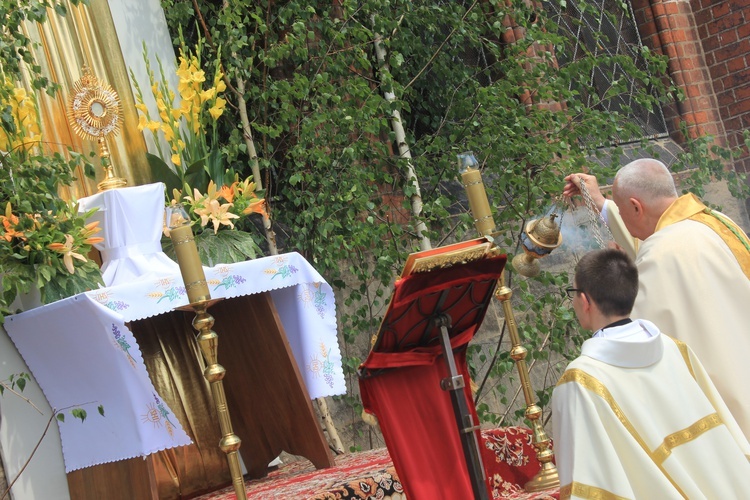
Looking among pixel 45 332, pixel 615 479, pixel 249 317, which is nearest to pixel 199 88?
pixel 249 317

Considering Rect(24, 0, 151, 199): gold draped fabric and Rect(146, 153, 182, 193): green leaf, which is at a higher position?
Rect(24, 0, 151, 199): gold draped fabric

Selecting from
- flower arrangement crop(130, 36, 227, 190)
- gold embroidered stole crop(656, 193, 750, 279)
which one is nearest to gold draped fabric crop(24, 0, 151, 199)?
flower arrangement crop(130, 36, 227, 190)

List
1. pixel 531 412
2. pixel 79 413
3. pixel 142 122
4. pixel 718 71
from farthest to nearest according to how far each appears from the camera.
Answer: pixel 718 71
pixel 142 122
pixel 531 412
pixel 79 413

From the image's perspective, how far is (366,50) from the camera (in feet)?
23.4

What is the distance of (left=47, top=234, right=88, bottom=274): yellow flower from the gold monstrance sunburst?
2.64 ft

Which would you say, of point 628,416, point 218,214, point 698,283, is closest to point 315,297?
point 218,214

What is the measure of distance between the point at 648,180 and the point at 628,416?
5.37 ft

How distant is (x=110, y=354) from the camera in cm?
436

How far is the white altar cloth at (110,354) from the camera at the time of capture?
170 inches

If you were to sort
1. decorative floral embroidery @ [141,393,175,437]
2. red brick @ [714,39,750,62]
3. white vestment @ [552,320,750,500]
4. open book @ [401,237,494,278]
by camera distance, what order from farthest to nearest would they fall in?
1. red brick @ [714,39,750,62]
2. decorative floral embroidery @ [141,393,175,437]
3. open book @ [401,237,494,278]
4. white vestment @ [552,320,750,500]

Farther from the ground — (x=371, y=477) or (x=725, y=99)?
(x=725, y=99)

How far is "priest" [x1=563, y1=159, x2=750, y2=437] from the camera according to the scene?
4582mm

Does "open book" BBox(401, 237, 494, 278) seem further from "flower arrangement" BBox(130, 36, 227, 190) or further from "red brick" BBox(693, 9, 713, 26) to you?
"red brick" BBox(693, 9, 713, 26)

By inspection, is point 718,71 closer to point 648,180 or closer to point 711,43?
point 711,43
